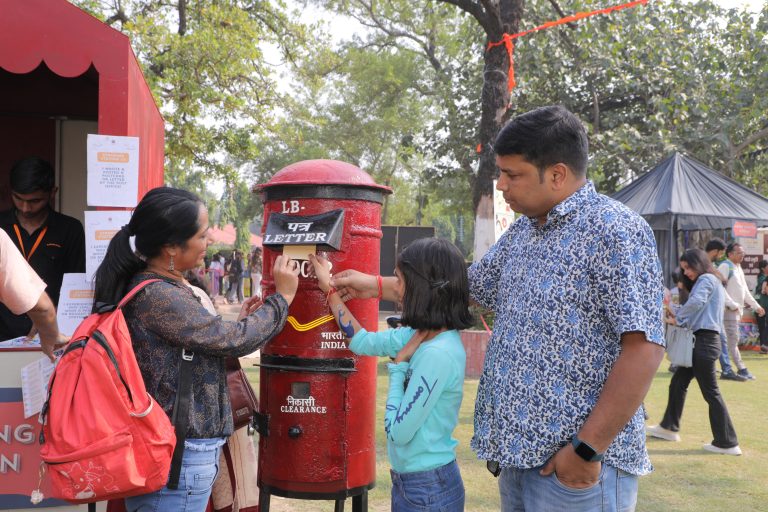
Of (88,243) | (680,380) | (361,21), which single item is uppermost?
(361,21)

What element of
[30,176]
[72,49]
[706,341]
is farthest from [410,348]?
[706,341]

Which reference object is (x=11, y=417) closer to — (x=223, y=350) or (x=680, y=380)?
(x=223, y=350)

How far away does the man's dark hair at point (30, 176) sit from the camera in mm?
4125

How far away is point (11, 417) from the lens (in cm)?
366

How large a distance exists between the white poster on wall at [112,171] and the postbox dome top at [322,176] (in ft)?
2.37

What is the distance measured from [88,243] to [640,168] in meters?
14.9

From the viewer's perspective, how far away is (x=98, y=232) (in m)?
3.50

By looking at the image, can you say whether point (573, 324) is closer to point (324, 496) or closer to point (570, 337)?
point (570, 337)

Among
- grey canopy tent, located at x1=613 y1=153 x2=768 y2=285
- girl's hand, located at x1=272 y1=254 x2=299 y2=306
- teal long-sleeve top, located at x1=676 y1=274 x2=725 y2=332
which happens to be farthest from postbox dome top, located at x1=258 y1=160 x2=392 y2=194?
grey canopy tent, located at x1=613 y1=153 x2=768 y2=285

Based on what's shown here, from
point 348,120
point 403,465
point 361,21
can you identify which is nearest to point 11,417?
point 403,465

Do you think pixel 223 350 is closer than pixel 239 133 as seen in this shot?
Yes

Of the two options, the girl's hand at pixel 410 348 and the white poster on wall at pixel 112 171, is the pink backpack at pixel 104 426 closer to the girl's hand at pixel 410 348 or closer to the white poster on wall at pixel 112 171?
the girl's hand at pixel 410 348

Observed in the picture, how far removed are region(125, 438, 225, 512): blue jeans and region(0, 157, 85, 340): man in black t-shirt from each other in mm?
2210

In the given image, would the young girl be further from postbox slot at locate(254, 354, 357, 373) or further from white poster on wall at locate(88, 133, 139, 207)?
white poster on wall at locate(88, 133, 139, 207)
